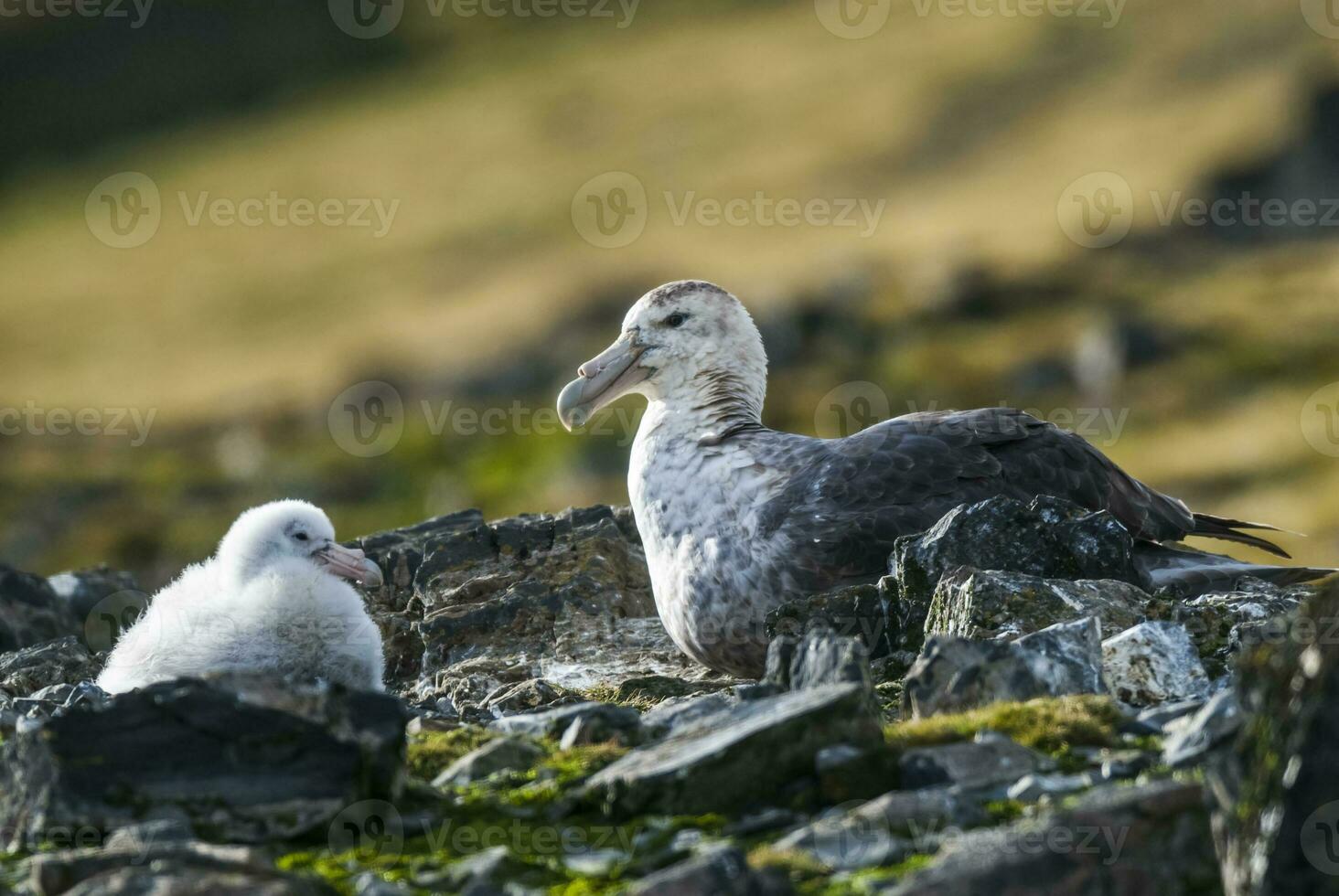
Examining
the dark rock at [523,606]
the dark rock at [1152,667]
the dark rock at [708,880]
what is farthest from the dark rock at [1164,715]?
the dark rock at [523,606]

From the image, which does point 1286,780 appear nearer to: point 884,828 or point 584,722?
point 884,828

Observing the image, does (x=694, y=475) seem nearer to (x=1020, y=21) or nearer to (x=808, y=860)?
(x=808, y=860)

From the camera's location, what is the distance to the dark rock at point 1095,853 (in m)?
4.98

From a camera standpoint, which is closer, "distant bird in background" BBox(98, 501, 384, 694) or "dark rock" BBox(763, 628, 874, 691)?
"dark rock" BBox(763, 628, 874, 691)

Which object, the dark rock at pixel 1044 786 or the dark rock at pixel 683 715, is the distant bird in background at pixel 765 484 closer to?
the dark rock at pixel 683 715

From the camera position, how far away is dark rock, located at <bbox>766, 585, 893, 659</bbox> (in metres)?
8.64

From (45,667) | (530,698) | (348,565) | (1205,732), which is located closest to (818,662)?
(1205,732)

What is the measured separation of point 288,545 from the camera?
8.99 metres

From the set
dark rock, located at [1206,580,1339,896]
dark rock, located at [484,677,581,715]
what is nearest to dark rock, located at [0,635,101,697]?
dark rock, located at [484,677,581,715]

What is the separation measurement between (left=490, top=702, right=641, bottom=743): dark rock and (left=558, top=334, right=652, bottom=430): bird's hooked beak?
3.26 m

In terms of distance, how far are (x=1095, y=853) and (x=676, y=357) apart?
5673mm

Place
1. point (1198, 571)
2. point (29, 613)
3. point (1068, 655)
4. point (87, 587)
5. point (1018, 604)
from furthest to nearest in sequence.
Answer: point (87, 587) → point (29, 613) → point (1198, 571) → point (1018, 604) → point (1068, 655)

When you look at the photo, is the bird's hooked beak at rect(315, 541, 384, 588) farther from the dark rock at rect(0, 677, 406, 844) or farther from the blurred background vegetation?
the blurred background vegetation

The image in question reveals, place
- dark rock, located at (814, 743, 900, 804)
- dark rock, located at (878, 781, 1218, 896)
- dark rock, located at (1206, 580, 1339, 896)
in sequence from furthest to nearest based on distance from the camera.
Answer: dark rock, located at (814, 743, 900, 804) → dark rock, located at (878, 781, 1218, 896) → dark rock, located at (1206, 580, 1339, 896)
